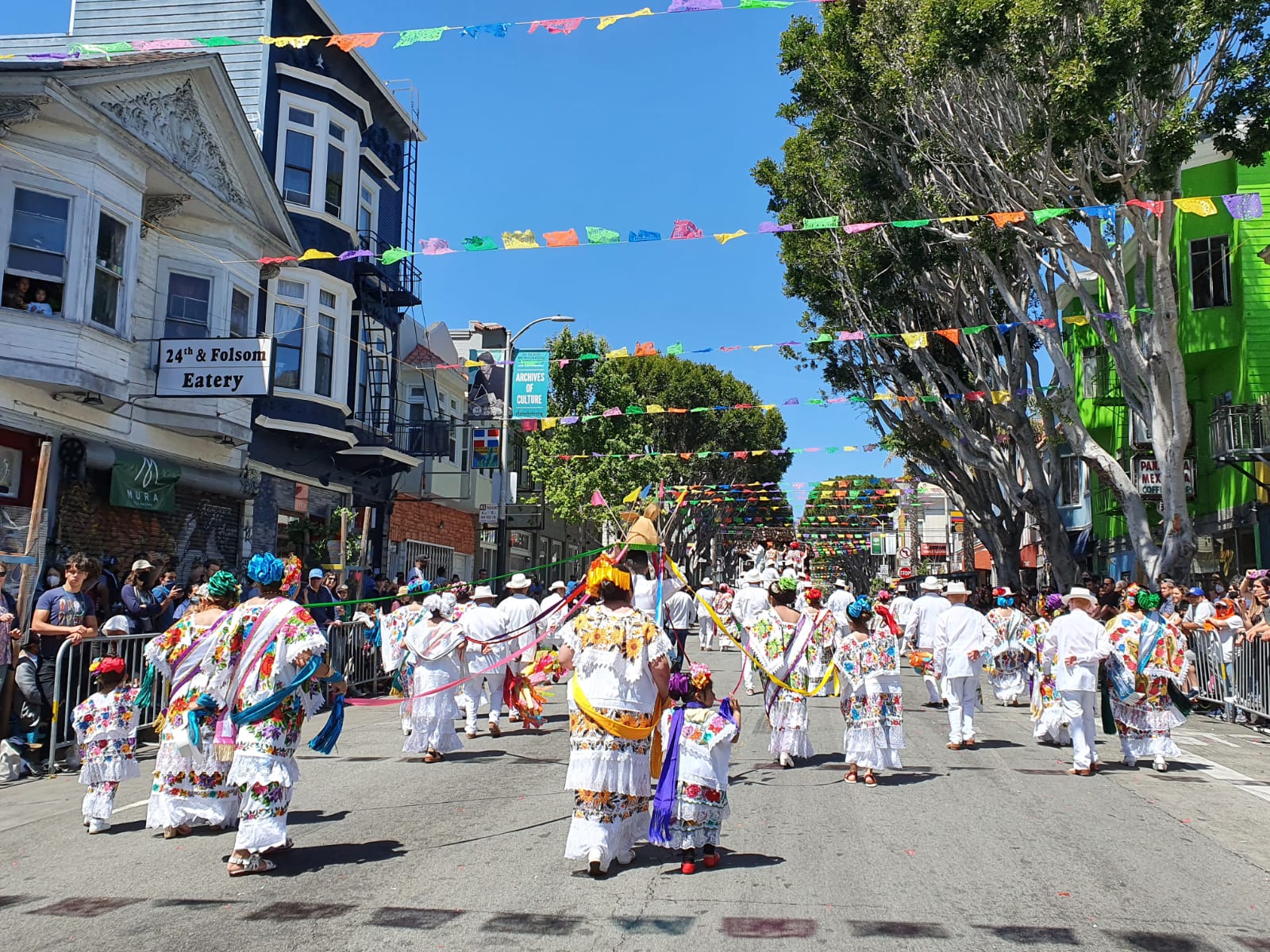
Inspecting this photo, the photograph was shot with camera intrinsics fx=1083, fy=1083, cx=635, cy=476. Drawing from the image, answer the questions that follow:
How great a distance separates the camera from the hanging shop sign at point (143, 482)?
1588 cm

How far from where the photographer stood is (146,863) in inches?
258

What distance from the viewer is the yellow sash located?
20.5ft

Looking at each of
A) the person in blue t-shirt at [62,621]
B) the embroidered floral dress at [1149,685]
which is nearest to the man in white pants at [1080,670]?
the embroidered floral dress at [1149,685]

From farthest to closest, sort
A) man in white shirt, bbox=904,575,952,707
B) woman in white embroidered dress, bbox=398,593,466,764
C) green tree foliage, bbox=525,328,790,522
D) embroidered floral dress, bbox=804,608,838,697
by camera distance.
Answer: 1. green tree foliage, bbox=525,328,790,522
2. man in white shirt, bbox=904,575,952,707
3. woman in white embroidered dress, bbox=398,593,466,764
4. embroidered floral dress, bbox=804,608,838,697

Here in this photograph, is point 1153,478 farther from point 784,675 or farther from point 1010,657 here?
point 784,675

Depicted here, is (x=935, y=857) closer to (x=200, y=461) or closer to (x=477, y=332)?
(x=200, y=461)

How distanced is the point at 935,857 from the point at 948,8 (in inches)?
488

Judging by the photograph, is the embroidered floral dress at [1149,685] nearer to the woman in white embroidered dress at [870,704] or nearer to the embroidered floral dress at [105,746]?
the woman in white embroidered dress at [870,704]

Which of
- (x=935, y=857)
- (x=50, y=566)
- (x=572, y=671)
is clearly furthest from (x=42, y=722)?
(x=935, y=857)

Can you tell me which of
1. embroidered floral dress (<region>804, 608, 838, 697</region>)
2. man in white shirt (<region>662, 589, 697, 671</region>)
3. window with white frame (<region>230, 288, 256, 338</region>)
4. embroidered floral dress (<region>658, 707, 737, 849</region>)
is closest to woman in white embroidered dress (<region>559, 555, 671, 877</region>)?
embroidered floral dress (<region>658, 707, 737, 849</region>)

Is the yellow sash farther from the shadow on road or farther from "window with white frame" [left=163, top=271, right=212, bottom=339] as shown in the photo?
"window with white frame" [left=163, top=271, right=212, bottom=339]

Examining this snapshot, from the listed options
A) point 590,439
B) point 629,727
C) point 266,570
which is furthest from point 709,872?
point 590,439

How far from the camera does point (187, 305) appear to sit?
17.8m

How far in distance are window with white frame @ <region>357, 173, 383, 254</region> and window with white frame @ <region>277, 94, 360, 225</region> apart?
100 centimetres
